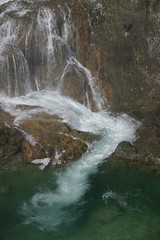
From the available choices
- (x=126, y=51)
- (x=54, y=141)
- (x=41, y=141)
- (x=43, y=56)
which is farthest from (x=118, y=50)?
(x=41, y=141)

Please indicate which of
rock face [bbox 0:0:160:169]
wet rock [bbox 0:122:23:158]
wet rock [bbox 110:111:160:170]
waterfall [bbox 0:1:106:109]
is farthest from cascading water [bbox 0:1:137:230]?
wet rock [bbox 0:122:23:158]

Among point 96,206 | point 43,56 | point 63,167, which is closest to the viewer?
point 96,206

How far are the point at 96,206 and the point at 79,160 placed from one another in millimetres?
4025

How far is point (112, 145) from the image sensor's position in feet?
95.4

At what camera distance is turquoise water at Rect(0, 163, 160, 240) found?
2261 cm

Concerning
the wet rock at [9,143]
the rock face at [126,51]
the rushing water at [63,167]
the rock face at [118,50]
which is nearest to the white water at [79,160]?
the rushing water at [63,167]

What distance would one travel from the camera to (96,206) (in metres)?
24.3

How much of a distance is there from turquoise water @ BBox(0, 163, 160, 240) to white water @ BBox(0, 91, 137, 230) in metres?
0.30

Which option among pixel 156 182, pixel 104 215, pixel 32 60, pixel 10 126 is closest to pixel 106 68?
pixel 32 60

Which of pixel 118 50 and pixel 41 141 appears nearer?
pixel 41 141

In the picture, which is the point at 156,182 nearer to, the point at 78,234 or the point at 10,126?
the point at 78,234

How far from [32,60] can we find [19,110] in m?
4.35

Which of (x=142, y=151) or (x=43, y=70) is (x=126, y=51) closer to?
(x=43, y=70)

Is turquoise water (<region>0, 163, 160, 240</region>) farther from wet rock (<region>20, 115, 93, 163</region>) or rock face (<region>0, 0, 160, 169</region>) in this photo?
rock face (<region>0, 0, 160, 169</region>)
